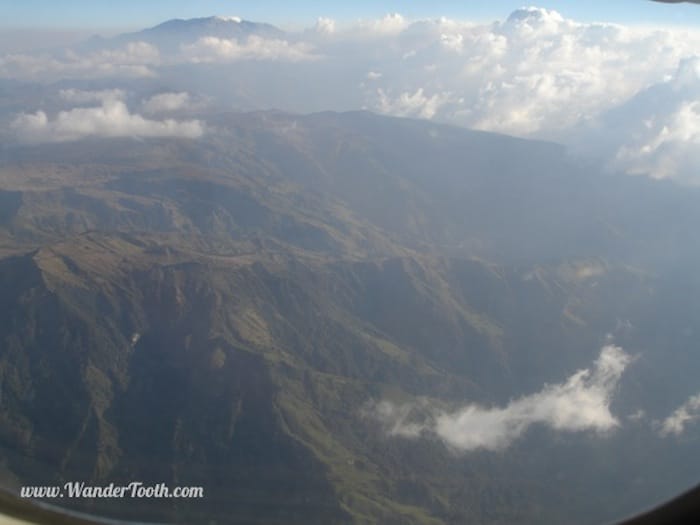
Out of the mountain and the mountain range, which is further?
the mountain range

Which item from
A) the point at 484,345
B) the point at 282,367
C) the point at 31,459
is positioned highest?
the point at 31,459

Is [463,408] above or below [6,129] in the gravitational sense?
below

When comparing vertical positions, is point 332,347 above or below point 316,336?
below

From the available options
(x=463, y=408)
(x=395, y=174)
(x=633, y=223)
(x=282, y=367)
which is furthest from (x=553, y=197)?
(x=282, y=367)

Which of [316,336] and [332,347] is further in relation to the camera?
[316,336]

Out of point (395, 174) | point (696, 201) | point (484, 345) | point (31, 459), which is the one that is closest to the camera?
point (31, 459)

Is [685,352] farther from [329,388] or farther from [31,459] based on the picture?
[31,459]

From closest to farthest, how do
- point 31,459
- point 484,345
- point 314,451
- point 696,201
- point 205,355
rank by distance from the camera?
point 31,459
point 314,451
point 205,355
point 484,345
point 696,201

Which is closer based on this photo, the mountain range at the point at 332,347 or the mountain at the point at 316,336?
the mountain at the point at 316,336
